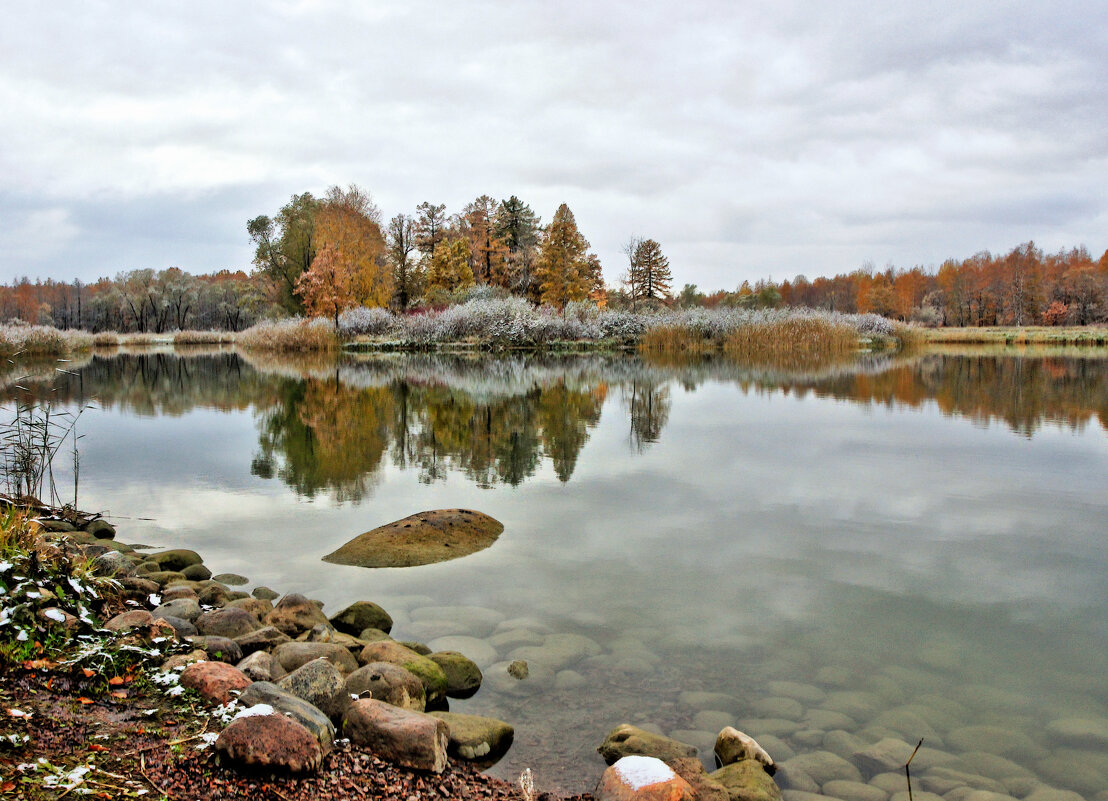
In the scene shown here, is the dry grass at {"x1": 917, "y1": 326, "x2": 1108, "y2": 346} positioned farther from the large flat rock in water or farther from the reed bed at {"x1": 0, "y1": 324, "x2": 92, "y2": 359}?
the reed bed at {"x1": 0, "y1": 324, "x2": 92, "y2": 359}

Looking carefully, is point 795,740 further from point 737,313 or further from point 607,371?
point 737,313

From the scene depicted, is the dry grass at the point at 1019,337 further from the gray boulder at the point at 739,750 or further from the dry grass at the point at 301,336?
the gray boulder at the point at 739,750

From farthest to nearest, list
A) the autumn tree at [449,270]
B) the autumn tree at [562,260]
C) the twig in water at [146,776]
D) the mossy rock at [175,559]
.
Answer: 1. the autumn tree at [449,270]
2. the autumn tree at [562,260]
3. the mossy rock at [175,559]
4. the twig in water at [146,776]

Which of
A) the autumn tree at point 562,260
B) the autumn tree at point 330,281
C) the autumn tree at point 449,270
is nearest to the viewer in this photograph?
the autumn tree at point 330,281

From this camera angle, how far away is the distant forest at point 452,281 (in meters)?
46.8

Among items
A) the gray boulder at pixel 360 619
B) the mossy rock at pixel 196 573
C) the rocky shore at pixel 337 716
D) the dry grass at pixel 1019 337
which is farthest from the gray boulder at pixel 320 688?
the dry grass at pixel 1019 337

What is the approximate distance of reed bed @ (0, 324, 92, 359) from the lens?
28.4 m

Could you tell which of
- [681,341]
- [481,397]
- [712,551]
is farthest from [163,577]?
[681,341]

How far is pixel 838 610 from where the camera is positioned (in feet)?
16.2

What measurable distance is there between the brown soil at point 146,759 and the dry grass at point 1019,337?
50589 mm

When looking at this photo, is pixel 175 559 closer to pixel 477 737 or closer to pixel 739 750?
pixel 477 737

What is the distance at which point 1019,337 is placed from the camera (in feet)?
179

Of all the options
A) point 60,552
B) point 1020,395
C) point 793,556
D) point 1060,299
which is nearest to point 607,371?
point 1020,395

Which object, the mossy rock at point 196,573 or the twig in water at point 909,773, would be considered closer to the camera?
the twig in water at point 909,773
